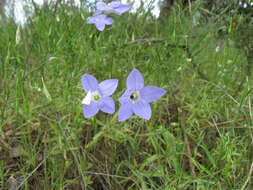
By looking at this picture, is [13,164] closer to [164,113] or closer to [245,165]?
[164,113]

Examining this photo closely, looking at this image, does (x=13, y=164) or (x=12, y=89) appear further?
(x=12, y=89)

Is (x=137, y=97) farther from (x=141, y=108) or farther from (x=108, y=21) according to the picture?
(x=108, y=21)

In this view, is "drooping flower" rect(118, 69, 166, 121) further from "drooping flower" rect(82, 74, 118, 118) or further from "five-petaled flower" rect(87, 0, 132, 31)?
"five-petaled flower" rect(87, 0, 132, 31)

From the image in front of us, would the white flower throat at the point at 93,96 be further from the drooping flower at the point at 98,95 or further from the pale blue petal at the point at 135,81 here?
the pale blue petal at the point at 135,81

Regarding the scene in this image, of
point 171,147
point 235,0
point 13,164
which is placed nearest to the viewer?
point 171,147

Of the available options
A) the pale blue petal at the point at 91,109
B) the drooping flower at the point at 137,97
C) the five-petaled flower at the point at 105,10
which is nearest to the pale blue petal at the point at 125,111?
the drooping flower at the point at 137,97

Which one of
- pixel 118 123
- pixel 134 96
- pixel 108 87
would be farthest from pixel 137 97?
pixel 118 123

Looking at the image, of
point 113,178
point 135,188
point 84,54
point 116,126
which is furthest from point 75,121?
point 84,54

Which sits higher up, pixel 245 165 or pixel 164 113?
pixel 164 113
